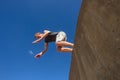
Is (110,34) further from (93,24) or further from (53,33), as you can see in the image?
(53,33)

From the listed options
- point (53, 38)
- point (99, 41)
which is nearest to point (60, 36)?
point (53, 38)

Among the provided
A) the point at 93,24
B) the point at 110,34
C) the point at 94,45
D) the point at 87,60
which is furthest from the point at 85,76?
the point at 110,34

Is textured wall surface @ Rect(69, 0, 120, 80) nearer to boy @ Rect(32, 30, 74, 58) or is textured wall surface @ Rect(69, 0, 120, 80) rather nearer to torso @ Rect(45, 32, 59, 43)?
boy @ Rect(32, 30, 74, 58)

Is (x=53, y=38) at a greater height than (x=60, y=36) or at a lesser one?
greater

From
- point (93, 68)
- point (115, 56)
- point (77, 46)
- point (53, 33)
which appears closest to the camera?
point (115, 56)

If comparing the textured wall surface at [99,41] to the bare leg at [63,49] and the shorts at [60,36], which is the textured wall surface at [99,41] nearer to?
the bare leg at [63,49]

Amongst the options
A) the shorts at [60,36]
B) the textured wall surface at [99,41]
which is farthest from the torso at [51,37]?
the textured wall surface at [99,41]

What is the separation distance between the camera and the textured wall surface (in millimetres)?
2982

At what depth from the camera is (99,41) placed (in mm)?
3443

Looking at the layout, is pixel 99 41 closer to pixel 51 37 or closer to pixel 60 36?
pixel 60 36

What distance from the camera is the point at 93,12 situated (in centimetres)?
378

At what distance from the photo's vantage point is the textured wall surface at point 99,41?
9.78ft

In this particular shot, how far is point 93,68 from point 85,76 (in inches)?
20.2

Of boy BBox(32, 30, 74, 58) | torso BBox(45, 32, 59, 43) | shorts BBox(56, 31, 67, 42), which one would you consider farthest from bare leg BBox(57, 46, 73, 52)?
torso BBox(45, 32, 59, 43)
